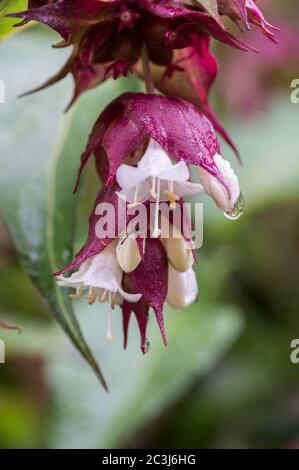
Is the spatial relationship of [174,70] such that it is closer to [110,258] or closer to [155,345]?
[110,258]

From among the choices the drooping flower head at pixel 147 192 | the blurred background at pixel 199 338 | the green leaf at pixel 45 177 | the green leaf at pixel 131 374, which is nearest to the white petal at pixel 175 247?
the drooping flower head at pixel 147 192

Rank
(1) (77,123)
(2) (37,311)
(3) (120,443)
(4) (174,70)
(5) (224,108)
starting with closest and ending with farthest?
(4) (174,70) → (1) (77,123) → (3) (120,443) → (2) (37,311) → (5) (224,108)

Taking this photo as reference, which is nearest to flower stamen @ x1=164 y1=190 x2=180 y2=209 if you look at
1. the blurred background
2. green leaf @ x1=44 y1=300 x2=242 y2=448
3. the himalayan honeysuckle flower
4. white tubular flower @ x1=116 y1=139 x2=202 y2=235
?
white tubular flower @ x1=116 y1=139 x2=202 y2=235

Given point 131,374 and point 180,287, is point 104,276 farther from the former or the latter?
point 131,374

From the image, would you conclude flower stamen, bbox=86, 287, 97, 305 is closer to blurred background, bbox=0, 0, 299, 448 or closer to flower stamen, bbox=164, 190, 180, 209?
flower stamen, bbox=164, 190, 180, 209

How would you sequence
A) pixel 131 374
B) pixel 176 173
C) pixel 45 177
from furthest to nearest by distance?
pixel 131 374, pixel 45 177, pixel 176 173

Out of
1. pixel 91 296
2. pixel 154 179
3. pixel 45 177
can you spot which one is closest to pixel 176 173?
pixel 154 179
